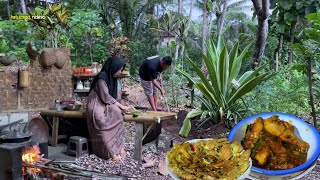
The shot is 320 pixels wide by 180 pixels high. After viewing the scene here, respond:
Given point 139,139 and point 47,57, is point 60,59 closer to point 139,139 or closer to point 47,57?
point 47,57

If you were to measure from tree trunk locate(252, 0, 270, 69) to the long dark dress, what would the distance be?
8.96ft

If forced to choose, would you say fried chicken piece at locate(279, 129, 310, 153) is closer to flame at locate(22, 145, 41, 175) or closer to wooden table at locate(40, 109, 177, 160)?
flame at locate(22, 145, 41, 175)

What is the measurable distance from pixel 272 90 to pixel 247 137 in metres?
4.55

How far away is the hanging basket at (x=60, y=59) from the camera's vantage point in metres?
5.61

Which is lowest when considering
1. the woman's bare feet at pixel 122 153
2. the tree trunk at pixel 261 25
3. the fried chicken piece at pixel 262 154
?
the woman's bare feet at pixel 122 153

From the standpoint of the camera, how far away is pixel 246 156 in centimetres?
99

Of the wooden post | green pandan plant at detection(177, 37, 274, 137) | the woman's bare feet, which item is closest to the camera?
the woman's bare feet

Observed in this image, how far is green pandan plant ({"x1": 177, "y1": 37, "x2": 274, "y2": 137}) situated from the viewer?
198 inches

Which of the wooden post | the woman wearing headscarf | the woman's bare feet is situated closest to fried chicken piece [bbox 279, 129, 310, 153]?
the woman wearing headscarf

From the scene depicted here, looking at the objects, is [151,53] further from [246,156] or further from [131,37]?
[246,156]

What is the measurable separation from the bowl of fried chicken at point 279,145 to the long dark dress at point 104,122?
3.11 m

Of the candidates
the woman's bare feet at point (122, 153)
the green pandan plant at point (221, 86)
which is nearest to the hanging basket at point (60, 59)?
the green pandan plant at point (221, 86)

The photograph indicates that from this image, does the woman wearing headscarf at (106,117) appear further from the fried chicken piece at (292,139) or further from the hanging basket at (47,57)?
the fried chicken piece at (292,139)

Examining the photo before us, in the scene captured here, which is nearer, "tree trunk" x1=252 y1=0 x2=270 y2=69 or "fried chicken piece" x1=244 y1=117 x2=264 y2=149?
"fried chicken piece" x1=244 y1=117 x2=264 y2=149
